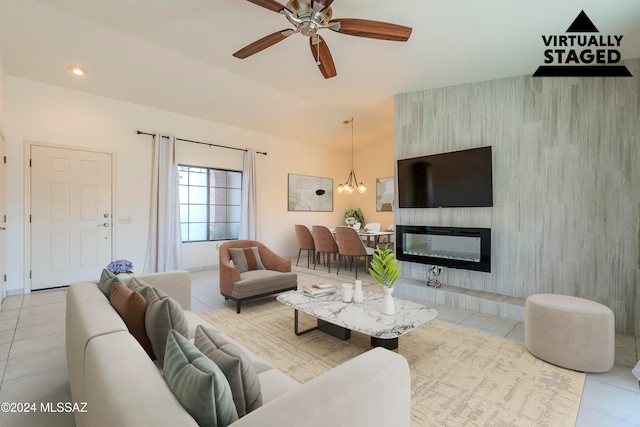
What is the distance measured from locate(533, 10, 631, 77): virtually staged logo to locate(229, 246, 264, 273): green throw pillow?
13.2 feet

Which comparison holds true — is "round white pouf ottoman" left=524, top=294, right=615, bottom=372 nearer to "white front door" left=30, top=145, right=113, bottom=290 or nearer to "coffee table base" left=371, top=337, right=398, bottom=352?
"coffee table base" left=371, top=337, right=398, bottom=352

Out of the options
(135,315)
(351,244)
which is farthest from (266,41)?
(351,244)

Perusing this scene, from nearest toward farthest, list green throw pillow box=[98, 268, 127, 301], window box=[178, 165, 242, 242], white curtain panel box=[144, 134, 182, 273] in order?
green throw pillow box=[98, 268, 127, 301]
white curtain panel box=[144, 134, 182, 273]
window box=[178, 165, 242, 242]

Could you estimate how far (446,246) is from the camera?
13.2 feet

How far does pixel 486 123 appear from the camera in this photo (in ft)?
12.3

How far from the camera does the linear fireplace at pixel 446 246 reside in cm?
366

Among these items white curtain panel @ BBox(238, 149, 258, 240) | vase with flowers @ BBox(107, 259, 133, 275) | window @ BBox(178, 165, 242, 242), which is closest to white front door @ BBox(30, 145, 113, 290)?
window @ BBox(178, 165, 242, 242)

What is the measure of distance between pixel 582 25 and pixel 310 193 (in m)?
5.69

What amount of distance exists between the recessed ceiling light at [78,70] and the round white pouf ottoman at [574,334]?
5.76m

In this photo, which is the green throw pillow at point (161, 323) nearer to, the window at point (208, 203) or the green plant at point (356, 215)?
the window at point (208, 203)

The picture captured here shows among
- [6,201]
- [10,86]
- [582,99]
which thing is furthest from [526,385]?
[10,86]

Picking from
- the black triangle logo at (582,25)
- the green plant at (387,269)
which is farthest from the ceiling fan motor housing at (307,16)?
the black triangle logo at (582,25)

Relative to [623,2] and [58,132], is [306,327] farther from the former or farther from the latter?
[58,132]

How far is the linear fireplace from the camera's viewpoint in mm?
3664
